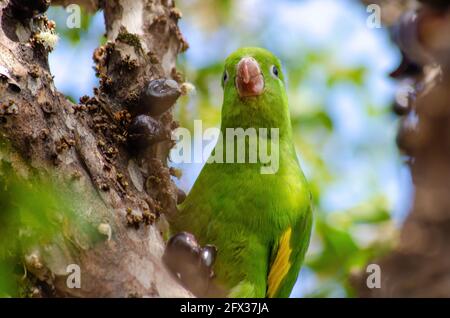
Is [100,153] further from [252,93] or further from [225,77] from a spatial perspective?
[225,77]

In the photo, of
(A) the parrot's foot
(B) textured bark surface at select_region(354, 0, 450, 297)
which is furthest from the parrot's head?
(B) textured bark surface at select_region(354, 0, 450, 297)

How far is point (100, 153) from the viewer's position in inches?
112

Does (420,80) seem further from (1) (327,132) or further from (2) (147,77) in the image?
(1) (327,132)

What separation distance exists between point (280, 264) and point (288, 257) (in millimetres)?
83

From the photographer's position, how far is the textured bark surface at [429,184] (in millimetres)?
2004

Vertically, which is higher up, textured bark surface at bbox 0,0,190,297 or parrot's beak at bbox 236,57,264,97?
parrot's beak at bbox 236,57,264,97

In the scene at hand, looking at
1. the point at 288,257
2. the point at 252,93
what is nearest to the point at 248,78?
the point at 252,93

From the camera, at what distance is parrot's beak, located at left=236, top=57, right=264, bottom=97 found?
367cm

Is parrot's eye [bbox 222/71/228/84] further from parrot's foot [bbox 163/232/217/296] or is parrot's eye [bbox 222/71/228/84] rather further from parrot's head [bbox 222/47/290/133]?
parrot's foot [bbox 163/232/217/296]

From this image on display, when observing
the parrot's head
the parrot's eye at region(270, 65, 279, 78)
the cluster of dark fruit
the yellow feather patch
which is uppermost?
the parrot's eye at region(270, 65, 279, 78)

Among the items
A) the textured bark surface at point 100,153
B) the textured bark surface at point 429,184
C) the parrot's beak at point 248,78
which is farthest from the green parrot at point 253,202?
the textured bark surface at point 429,184

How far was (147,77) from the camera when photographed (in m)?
3.27

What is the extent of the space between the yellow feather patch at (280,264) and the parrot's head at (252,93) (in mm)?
679

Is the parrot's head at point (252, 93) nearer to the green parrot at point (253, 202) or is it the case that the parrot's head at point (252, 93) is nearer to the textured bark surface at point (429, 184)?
the green parrot at point (253, 202)
